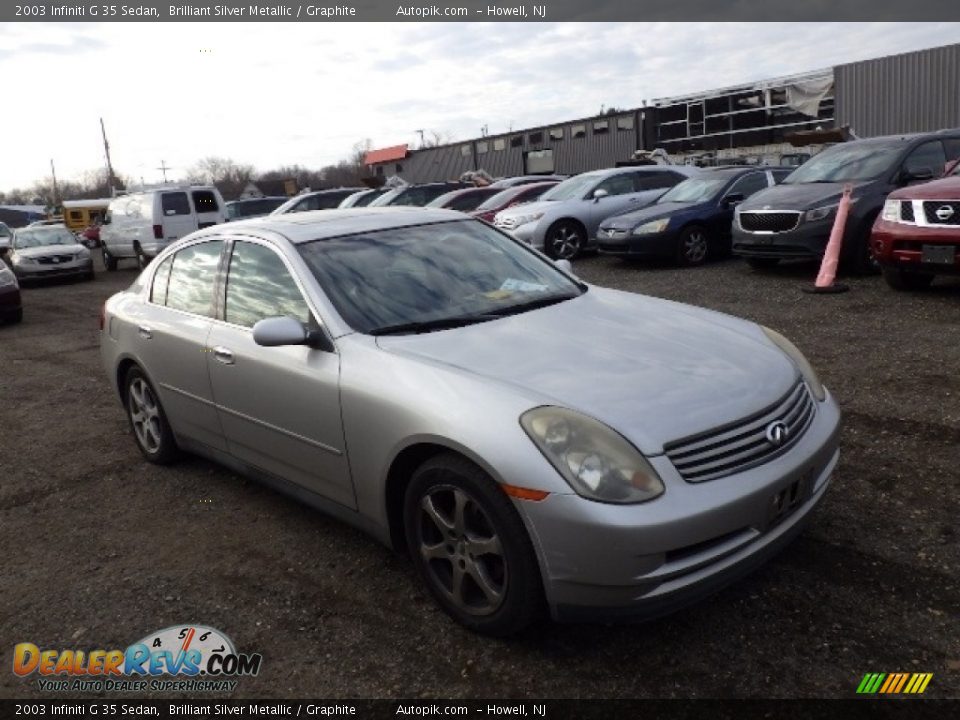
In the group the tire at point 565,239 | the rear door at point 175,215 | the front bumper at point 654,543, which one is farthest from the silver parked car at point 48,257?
the front bumper at point 654,543

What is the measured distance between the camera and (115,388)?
208 inches

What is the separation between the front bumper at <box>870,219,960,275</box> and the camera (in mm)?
7285

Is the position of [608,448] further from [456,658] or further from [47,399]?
[47,399]

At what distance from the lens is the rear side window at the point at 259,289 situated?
365cm

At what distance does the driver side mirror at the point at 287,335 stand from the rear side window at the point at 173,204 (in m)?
17.1

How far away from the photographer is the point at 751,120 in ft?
100

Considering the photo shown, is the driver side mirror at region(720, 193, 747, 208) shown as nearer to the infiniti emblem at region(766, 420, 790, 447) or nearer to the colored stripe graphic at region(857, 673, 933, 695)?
the infiniti emblem at region(766, 420, 790, 447)

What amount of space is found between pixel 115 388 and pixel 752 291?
7050 millimetres

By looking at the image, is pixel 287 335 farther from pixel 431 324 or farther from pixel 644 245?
pixel 644 245

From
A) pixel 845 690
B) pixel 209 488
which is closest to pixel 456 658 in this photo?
pixel 845 690

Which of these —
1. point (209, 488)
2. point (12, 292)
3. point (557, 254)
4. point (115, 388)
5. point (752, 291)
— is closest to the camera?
point (209, 488)

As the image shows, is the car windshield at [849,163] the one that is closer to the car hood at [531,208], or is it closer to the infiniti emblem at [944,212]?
the infiniti emblem at [944,212]

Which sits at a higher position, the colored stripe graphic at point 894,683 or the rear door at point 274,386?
the rear door at point 274,386

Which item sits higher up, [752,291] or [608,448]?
[608,448]
